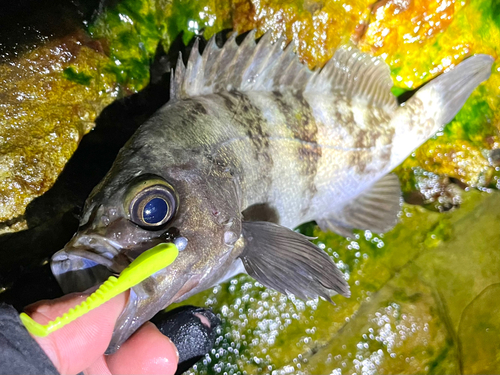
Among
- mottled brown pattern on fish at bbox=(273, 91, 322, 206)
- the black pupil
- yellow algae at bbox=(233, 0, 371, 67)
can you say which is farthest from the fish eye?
yellow algae at bbox=(233, 0, 371, 67)

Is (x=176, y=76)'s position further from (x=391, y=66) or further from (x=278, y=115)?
(x=391, y=66)

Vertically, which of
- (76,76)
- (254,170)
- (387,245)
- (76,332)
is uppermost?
(76,76)

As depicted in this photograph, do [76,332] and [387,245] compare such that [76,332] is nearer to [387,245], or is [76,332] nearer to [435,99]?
[387,245]

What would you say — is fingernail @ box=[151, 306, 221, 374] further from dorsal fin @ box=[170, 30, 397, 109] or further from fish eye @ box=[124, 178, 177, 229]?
dorsal fin @ box=[170, 30, 397, 109]

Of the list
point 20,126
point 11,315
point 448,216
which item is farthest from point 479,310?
point 20,126

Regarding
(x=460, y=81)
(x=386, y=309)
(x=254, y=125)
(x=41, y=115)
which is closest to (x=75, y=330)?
(x=254, y=125)

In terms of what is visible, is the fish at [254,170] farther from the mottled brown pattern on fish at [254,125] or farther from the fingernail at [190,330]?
the fingernail at [190,330]
